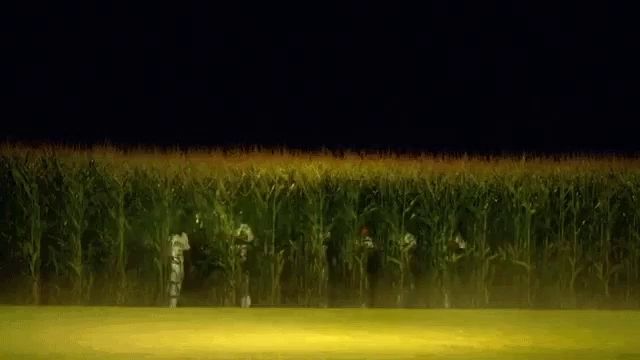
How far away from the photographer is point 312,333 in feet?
58.5

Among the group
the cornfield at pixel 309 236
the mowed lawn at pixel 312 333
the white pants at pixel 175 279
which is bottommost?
the mowed lawn at pixel 312 333

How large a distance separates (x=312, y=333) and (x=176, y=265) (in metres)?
4.06

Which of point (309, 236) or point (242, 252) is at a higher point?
point (309, 236)

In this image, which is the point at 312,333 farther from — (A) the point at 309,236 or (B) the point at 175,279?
(B) the point at 175,279

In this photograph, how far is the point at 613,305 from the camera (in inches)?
857

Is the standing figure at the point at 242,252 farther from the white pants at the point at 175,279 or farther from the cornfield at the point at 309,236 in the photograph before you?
the white pants at the point at 175,279

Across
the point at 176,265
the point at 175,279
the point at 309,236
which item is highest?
the point at 309,236

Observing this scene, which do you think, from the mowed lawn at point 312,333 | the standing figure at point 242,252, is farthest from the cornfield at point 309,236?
the mowed lawn at point 312,333

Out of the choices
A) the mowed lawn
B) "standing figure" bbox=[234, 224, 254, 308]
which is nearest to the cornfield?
"standing figure" bbox=[234, 224, 254, 308]

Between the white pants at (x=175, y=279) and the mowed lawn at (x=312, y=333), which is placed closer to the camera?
the mowed lawn at (x=312, y=333)

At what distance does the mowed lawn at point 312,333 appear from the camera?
53.3ft

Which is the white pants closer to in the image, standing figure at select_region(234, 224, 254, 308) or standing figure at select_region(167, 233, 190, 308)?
standing figure at select_region(167, 233, 190, 308)

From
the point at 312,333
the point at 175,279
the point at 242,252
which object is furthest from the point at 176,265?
the point at 312,333

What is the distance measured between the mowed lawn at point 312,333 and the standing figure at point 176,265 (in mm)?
1009
